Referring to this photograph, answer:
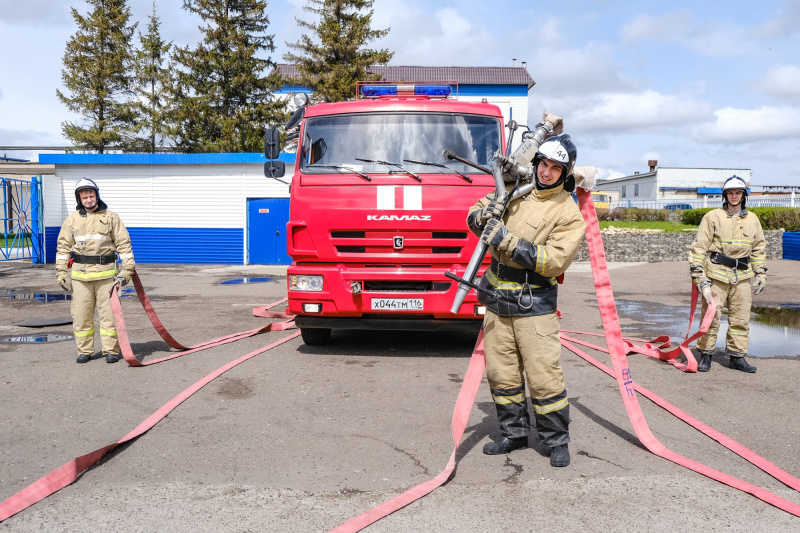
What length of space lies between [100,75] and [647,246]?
29.4 metres

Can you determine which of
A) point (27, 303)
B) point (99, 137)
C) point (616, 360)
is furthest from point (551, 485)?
point (99, 137)

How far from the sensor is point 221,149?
113ft

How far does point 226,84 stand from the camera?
3475 cm

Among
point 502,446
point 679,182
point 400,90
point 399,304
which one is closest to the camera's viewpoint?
point 502,446

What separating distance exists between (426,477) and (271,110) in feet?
110

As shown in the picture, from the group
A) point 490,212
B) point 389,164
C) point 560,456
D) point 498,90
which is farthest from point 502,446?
point 498,90

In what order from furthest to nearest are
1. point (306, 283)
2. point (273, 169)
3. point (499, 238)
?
point (273, 169)
point (306, 283)
point (499, 238)

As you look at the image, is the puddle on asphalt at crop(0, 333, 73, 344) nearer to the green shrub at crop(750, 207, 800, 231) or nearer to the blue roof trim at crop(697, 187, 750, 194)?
the green shrub at crop(750, 207, 800, 231)

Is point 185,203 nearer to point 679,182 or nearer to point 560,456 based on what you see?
point 560,456

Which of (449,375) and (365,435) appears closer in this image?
(365,435)

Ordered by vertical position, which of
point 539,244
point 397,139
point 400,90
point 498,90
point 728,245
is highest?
point 498,90

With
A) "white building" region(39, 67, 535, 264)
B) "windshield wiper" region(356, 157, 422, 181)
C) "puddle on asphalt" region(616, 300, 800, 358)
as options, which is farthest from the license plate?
"white building" region(39, 67, 535, 264)

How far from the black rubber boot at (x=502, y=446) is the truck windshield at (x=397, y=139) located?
11.2 feet

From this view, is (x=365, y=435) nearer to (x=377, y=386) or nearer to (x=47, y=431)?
(x=377, y=386)
